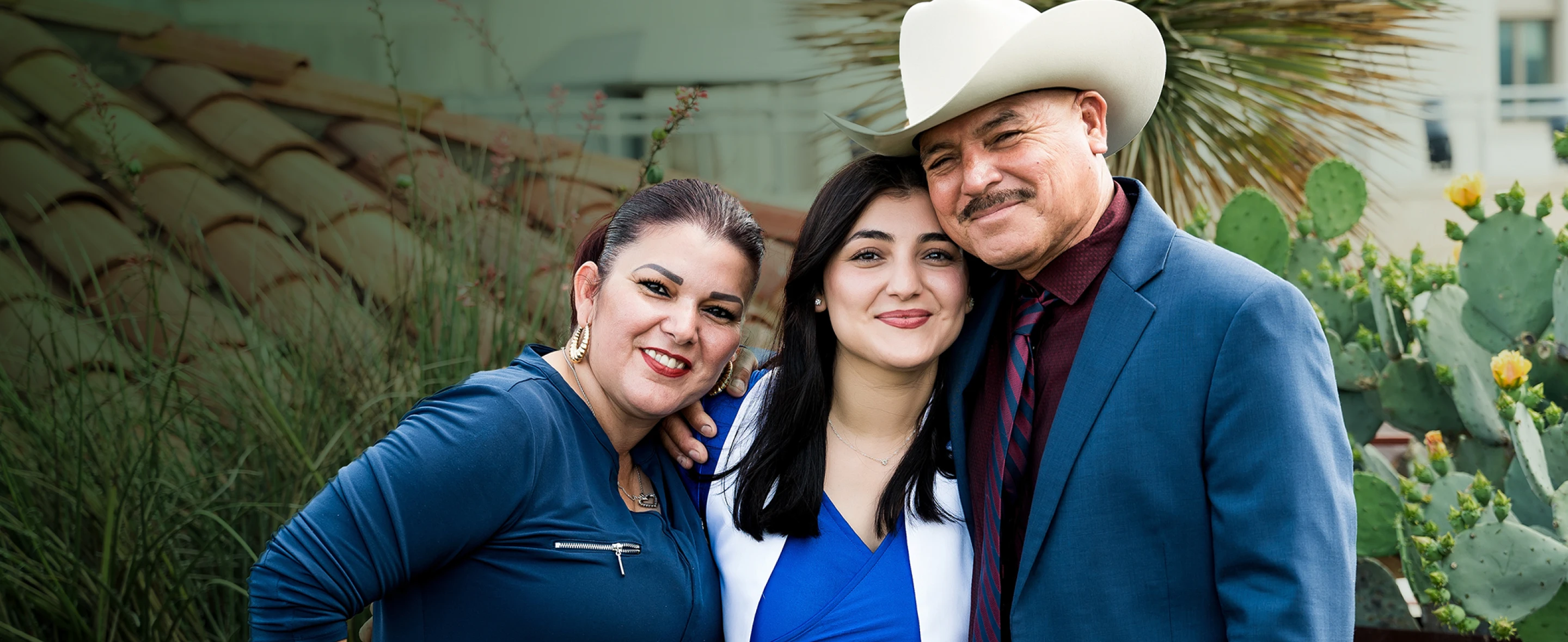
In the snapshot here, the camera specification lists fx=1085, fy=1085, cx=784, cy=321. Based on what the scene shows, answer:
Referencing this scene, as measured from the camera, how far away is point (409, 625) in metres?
1.76

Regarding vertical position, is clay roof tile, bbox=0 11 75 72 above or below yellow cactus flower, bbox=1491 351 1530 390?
above

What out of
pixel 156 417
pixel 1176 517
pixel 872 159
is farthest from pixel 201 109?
pixel 1176 517

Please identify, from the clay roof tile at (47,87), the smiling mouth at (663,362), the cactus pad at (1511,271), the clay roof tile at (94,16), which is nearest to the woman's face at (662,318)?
the smiling mouth at (663,362)

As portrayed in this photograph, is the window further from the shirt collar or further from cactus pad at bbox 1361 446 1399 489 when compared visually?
the shirt collar

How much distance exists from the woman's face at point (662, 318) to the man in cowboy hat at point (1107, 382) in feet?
1.40

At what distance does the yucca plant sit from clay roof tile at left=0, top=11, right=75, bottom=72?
2.97 metres

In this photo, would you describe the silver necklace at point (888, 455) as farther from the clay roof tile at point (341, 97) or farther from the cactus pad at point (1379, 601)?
the clay roof tile at point (341, 97)

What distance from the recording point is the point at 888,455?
228 cm

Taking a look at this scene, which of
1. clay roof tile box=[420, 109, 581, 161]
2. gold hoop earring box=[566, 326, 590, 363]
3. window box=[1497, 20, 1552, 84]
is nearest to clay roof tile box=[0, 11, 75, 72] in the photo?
clay roof tile box=[420, 109, 581, 161]

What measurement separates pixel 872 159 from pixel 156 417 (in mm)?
1840

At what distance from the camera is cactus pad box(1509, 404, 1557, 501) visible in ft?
8.63

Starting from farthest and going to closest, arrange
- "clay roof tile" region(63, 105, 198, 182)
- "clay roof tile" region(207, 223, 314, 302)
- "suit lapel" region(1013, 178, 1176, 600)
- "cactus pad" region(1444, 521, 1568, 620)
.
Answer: "clay roof tile" region(63, 105, 198, 182)
"clay roof tile" region(207, 223, 314, 302)
"cactus pad" region(1444, 521, 1568, 620)
"suit lapel" region(1013, 178, 1176, 600)

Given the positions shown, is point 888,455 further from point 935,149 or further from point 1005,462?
point 935,149

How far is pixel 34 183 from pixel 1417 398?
4.72 meters
